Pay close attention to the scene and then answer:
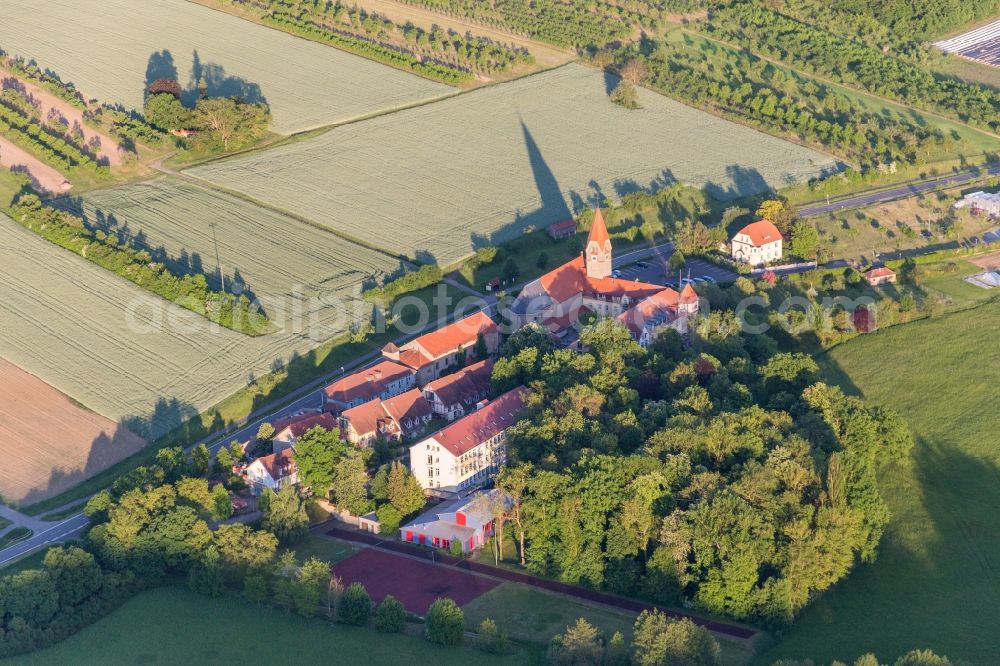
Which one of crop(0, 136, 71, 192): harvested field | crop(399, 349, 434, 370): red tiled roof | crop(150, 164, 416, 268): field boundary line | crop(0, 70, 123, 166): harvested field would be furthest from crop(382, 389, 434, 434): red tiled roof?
crop(0, 70, 123, 166): harvested field

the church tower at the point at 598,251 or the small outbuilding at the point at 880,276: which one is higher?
the church tower at the point at 598,251

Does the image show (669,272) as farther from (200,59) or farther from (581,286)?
(200,59)

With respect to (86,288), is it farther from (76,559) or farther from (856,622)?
(856,622)

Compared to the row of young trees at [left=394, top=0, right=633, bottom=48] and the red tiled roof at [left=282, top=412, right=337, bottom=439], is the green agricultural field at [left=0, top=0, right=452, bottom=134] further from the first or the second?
the red tiled roof at [left=282, top=412, right=337, bottom=439]

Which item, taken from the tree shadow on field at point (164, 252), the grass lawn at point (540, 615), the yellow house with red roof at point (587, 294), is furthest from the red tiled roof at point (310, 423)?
the tree shadow on field at point (164, 252)

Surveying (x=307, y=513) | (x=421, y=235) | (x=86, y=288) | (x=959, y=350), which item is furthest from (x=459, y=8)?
(x=307, y=513)

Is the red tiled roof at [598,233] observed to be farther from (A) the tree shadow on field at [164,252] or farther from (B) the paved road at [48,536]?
(B) the paved road at [48,536]

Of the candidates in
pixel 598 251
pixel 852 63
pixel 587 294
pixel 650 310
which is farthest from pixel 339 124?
pixel 852 63
